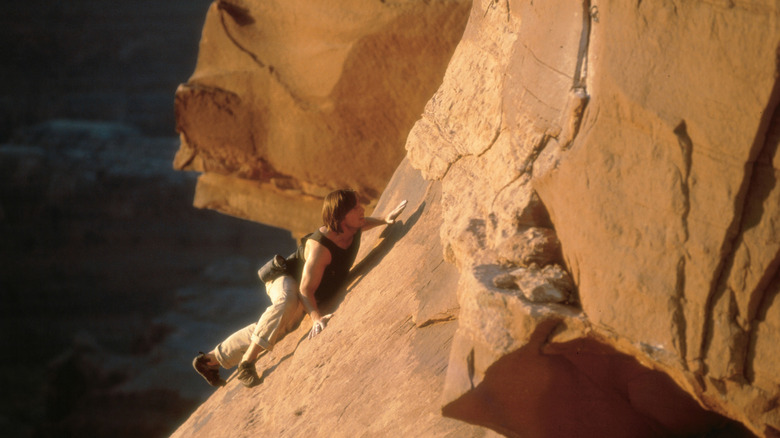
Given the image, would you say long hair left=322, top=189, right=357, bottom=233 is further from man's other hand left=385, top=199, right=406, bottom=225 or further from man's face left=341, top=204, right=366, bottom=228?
man's other hand left=385, top=199, right=406, bottom=225

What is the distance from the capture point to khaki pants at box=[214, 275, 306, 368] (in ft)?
12.2

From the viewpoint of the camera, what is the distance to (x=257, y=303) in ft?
36.2

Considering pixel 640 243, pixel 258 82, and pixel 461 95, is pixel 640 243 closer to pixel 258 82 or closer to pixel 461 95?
pixel 461 95

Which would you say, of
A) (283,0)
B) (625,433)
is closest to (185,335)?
(283,0)

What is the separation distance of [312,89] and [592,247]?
4141mm

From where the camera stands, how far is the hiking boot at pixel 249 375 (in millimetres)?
3680

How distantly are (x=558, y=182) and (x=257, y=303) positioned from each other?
9192mm

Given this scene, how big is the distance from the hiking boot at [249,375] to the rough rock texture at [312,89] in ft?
8.71

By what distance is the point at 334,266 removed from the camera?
3721mm

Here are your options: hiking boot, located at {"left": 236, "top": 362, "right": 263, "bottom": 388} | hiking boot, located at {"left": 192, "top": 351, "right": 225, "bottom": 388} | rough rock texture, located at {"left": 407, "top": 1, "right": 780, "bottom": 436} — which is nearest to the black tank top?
hiking boot, located at {"left": 236, "top": 362, "right": 263, "bottom": 388}

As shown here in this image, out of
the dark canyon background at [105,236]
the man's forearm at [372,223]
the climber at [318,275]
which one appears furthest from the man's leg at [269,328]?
the dark canyon background at [105,236]

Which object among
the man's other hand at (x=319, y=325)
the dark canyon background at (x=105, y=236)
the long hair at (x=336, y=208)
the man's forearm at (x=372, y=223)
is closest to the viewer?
the man's other hand at (x=319, y=325)

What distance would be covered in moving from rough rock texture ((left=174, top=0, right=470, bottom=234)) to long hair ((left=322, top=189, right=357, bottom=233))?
2158 mm

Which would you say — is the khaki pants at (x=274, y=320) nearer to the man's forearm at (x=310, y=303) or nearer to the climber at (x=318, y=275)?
the climber at (x=318, y=275)
